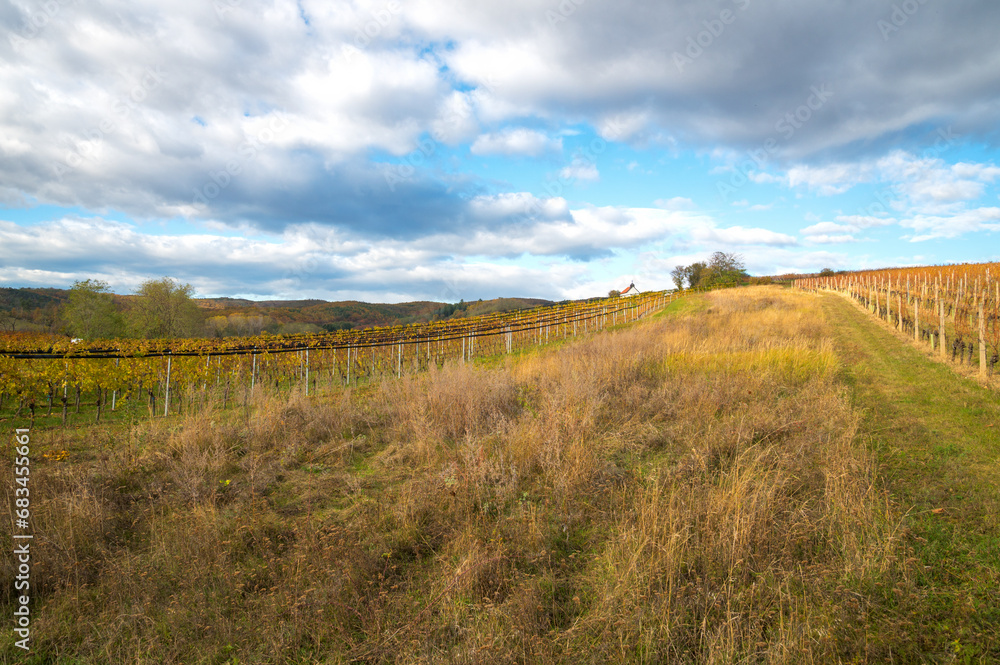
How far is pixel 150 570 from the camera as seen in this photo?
4.23 meters

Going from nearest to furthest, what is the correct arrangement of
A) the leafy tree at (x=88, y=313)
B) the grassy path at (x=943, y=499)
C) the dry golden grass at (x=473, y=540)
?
the grassy path at (x=943, y=499), the dry golden grass at (x=473, y=540), the leafy tree at (x=88, y=313)

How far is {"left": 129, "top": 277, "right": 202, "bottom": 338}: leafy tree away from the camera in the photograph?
46.5 meters

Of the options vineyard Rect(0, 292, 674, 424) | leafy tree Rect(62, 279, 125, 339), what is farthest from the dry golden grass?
leafy tree Rect(62, 279, 125, 339)

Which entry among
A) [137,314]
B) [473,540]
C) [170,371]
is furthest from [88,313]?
[473,540]

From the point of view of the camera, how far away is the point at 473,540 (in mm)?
4215

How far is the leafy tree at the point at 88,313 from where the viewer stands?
41.2 meters

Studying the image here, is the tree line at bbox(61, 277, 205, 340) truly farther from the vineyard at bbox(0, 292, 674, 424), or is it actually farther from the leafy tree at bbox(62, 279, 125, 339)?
the vineyard at bbox(0, 292, 674, 424)

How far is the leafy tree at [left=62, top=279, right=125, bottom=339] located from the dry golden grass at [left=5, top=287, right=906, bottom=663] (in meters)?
44.9

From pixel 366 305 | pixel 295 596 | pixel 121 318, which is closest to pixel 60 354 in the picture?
pixel 295 596

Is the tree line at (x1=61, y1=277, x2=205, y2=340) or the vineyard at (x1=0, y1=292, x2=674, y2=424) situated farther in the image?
the tree line at (x1=61, y1=277, x2=205, y2=340)

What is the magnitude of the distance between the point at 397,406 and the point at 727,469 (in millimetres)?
5745

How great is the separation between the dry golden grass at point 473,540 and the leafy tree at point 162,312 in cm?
4801

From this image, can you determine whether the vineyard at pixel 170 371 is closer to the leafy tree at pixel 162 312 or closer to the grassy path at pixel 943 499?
the grassy path at pixel 943 499

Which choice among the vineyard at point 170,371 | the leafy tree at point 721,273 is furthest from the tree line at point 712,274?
the vineyard at point 170,371
